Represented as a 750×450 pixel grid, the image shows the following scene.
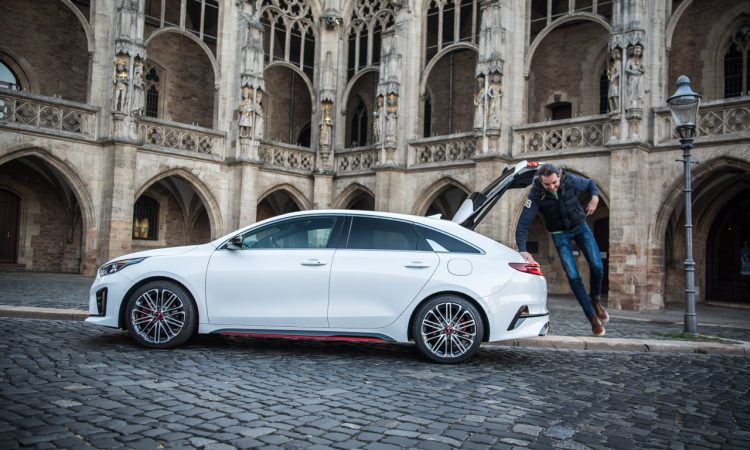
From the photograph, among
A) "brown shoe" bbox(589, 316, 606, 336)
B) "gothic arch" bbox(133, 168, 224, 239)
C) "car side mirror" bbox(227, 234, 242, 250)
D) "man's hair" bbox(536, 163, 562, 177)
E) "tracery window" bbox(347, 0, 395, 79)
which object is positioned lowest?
"brown shoe" bbox(589, 316, 606, 336)

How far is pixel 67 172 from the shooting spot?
18.7m

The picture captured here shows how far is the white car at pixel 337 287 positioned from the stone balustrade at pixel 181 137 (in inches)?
593

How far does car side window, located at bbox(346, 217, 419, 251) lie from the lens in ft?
20.7

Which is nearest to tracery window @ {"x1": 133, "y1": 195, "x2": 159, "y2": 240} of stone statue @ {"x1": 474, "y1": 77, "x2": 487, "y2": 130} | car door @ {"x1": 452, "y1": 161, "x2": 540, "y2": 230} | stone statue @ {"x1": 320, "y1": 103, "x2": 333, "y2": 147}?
stone statue @ {"x1": 320, "y1": 103, "x2": 333, "y2": 147}

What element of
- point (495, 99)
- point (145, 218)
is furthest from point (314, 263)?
point (145, 218)

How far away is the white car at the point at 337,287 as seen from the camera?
19.8ft

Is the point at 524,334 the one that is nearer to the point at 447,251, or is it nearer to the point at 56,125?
the point at 447,251

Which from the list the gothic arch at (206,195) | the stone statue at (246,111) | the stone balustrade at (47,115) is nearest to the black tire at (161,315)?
the stone balustrade at (47,115)

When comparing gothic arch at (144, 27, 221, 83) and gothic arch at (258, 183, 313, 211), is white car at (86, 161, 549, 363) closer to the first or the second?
gothic arch at (144, 27, 221, 83)

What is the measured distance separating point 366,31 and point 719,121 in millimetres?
14311

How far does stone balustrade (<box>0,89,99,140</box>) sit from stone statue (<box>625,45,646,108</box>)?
16.3m

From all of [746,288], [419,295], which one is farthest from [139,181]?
[746,288]

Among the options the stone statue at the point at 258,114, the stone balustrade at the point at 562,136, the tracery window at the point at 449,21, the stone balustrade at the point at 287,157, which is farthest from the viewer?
the stone balustrade at the point at 287,157

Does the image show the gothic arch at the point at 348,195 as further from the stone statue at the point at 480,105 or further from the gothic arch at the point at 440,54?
the stone statue at the point at 480,105
